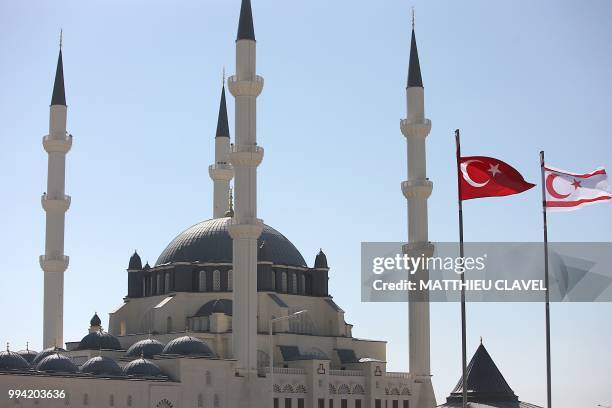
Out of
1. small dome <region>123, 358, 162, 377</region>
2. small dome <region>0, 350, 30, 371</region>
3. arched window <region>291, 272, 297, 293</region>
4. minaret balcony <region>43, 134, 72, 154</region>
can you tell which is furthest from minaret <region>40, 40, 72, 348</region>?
arched window <region>291, 272, 297, 293</region>

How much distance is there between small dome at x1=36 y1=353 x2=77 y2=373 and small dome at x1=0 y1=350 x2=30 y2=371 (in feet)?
2.12

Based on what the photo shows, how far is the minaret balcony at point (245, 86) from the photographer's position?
190 feet

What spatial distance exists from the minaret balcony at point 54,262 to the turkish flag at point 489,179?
1242 inches

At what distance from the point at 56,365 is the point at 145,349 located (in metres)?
6.47

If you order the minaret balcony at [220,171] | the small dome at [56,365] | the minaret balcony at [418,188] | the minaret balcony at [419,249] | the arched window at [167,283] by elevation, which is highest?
the minaret balcony at [220,171]

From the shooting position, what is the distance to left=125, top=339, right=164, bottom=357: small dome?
5844cm

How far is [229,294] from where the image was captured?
6475cm

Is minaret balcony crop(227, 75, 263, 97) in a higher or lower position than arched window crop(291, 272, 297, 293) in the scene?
higher

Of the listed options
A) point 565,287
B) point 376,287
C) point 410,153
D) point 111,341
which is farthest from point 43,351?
point 565,287

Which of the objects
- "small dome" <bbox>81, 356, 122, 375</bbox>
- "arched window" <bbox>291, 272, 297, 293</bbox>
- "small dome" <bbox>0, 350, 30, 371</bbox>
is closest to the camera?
"small dome" <bbox>0, 350, 30, 371</bbox>

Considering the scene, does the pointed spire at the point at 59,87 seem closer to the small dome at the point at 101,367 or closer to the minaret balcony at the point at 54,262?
the minaret balcony at the point at 54,262

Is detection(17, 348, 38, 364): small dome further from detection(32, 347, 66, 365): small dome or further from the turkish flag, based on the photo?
the turkish flag

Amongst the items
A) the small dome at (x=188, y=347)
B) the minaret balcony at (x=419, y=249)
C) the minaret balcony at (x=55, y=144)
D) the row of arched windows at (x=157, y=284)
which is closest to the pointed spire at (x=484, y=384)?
the minaret balcony at (x=419, y=249)

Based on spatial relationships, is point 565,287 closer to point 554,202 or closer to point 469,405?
point 554,202
